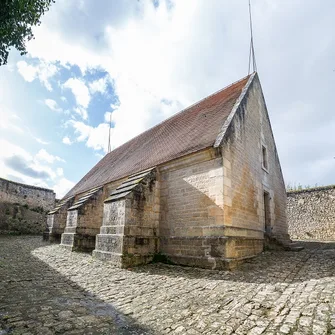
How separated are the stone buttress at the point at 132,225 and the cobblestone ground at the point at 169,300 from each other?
0.71 meters

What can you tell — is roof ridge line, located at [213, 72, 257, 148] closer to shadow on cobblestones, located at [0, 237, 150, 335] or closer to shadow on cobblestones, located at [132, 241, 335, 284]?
shadow on cobblestones, located at [132, 241, 335, 284]

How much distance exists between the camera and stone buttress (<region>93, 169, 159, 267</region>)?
7.35 metres

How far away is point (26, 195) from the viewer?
19.3 meters

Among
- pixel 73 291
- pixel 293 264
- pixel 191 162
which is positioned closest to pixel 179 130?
pixel 191 162

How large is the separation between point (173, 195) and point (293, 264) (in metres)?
4.13

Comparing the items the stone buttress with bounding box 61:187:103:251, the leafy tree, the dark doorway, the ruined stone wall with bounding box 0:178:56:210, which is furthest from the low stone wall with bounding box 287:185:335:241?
the ruined stone wall with bounding box 0:178:56:210

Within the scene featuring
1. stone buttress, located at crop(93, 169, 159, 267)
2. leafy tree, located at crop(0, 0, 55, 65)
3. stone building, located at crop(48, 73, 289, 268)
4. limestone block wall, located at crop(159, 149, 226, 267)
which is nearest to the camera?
leafy tree, located at crop(0, 0, 55, 65)

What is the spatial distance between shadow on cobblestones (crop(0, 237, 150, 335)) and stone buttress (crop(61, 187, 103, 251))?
5.22m

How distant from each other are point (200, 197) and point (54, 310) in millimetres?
4845

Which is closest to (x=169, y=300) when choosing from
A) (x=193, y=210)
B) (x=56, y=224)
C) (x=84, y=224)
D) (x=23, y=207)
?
(x=193, y=210)

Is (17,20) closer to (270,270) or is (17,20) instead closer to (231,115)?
(231,115)

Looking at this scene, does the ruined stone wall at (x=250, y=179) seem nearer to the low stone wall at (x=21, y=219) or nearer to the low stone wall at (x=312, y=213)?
the low stone wall at (x=312, y=213)

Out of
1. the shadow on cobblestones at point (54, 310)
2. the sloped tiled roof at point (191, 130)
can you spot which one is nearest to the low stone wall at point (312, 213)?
the sloped tiled roof at point (191, 130)

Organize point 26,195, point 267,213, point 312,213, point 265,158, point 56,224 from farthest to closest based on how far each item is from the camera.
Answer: point 26,195 → point 312,213 → point 56,224 → point 265,158 → point 267,213
